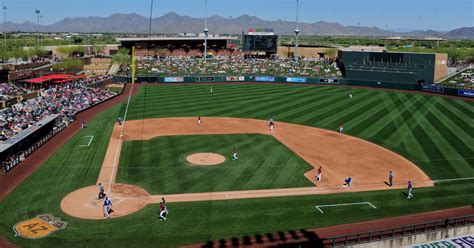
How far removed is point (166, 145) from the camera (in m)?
37.9

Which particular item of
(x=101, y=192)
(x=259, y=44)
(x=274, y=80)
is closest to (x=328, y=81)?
(x=274, y=80)

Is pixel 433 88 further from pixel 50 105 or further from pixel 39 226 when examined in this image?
pixel 39 226

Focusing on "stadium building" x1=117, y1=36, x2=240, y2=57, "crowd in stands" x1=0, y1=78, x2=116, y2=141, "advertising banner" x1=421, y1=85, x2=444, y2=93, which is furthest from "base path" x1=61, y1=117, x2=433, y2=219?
"stadium building" x1=117, y1=36, x2=240, y2=57

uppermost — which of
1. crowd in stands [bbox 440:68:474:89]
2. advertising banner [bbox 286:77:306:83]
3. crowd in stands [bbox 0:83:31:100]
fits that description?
crowd in stands [bbox 440:68:474:89]

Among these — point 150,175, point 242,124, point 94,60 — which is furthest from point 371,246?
point 94,60

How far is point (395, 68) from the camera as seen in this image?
82250 millimetres

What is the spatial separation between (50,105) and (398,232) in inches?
1708

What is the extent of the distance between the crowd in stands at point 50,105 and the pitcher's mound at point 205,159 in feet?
52.2

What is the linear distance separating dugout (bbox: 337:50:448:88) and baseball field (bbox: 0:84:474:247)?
79.2 ft

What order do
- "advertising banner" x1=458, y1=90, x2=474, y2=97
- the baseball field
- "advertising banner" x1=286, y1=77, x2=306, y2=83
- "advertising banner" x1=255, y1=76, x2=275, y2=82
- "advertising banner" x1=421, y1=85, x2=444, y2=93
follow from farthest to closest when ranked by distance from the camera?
"advertising banner" x1=255, y1=76, x2=275, y2=82
"advertising banner" x1=286, y1=77, x2=306, y2=83
"advertising banner" x1=421, y1=85, x2=444, y2=93
"advertising banner" x1=458, y1=90, x2=474, y2=97
the baseball field

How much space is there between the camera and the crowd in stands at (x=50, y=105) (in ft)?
132

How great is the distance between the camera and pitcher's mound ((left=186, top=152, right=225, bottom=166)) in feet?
107

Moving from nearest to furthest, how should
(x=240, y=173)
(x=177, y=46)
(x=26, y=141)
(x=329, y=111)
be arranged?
(x=240, y=173) → (x=26, y=141) → (x=329, y=111) → (x=177, y=46)

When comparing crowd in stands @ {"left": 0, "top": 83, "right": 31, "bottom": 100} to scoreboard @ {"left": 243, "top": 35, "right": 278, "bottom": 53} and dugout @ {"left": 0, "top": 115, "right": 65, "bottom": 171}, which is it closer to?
dugout @ {"left": 0, "top": 115, "right": 65, "bottom": 171}
